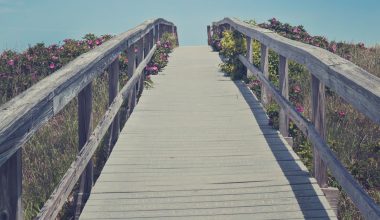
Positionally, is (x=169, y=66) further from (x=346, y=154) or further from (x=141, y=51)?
(x=346, y=154)

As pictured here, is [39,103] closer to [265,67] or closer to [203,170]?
[203,170]

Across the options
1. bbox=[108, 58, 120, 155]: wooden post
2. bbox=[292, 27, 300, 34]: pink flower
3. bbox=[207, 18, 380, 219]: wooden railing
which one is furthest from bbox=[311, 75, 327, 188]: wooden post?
bbox=[292, 27, 300, 34]: pink flower

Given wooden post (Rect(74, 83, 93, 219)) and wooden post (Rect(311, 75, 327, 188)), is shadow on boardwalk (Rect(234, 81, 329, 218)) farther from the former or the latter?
wooden post (Rect(74, 83, 93, 219))

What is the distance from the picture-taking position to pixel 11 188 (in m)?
2.60

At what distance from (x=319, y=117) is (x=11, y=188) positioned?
286 cm

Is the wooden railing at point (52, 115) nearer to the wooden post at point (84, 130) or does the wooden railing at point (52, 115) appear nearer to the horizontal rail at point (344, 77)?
the wooden post at point (84, 130)

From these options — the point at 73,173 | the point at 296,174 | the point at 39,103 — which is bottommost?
the point at 296,174

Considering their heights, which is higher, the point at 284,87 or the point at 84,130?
the point at 284,87

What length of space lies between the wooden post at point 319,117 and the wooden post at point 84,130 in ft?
6.79

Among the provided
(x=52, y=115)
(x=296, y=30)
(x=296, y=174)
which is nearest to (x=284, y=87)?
(x=296, y=174)

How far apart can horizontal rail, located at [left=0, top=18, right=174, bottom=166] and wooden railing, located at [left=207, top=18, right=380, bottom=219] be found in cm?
196

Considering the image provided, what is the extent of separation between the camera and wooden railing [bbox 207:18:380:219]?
10.2 feet

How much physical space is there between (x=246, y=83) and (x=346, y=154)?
11.4 ft

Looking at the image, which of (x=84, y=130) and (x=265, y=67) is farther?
(x=265, y=67)
